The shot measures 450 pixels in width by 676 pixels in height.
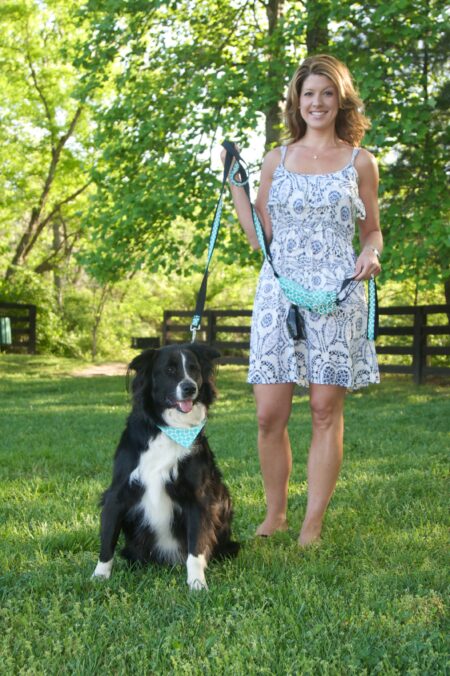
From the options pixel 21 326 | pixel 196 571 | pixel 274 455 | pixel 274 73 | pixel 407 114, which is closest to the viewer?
pixel 196 571

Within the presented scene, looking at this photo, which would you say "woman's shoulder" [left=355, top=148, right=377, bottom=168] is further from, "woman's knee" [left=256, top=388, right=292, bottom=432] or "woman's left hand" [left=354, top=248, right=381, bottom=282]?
"woman's knee" [left=256, top=388, right=292, bottom=432]

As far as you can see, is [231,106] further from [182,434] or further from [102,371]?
[182,434]

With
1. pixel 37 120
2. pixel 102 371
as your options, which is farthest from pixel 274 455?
pixel 37 120

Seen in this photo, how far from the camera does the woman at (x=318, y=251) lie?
377cm

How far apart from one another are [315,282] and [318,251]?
0.54 ft

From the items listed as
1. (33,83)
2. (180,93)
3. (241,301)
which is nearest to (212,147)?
(180,93)

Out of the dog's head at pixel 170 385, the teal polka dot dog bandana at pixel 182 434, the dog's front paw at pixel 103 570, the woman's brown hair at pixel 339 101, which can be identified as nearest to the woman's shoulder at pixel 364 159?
the woman's brown hair at pixel 339 101

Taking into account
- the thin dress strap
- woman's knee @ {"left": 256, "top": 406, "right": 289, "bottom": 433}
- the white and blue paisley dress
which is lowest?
woman's knee @ {"left": 256, "top": 406, "right": 289, "bottom": 433}

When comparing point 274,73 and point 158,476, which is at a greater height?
point 274,73

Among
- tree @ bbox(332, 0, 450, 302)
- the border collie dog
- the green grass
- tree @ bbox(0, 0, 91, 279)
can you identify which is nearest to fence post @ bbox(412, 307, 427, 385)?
tree @ bbox(332, 0, 450, 302)

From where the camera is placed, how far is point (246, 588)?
3.18 m

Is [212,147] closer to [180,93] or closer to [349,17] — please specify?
[180,93]

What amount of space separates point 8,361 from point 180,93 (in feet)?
28.5

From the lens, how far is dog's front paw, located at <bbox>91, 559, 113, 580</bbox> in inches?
133
